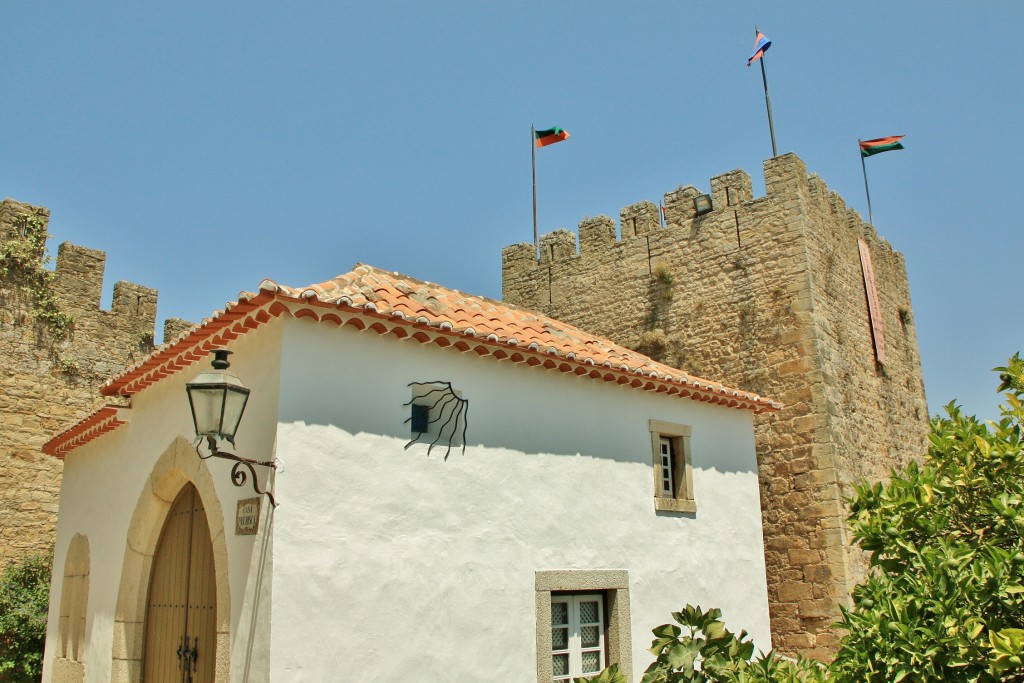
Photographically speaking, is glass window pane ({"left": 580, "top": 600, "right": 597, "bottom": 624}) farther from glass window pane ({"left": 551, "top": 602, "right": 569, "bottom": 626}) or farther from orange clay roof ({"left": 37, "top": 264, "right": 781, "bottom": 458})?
orange clay roof ({"left": 37, "top": 264, "right": 781, "bottom": 458})

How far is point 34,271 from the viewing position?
1354 centimetres

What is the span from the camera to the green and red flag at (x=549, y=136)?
55.5 feet

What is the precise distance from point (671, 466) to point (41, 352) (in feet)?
33.1

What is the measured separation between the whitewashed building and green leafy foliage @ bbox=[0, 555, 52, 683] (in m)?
1.66

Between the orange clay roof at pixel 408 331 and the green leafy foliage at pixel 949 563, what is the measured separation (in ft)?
11.1

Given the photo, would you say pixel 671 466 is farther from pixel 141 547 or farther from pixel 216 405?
pixel 141 547

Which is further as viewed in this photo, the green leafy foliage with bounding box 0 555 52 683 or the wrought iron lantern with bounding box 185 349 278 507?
the green leafy foliage with bounding box 0 555 52 683

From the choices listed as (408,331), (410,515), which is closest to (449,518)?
(410,515)

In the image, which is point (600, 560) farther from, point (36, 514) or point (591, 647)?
point (36, 514)

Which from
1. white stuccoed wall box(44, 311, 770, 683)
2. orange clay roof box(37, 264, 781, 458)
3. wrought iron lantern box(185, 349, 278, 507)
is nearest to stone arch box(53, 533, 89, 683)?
white stuccoed wall box(44, 311, 770, 683)

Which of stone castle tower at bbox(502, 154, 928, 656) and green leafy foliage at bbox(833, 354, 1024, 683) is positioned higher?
stone castle tower at bbox(502, 154, 928, 656)

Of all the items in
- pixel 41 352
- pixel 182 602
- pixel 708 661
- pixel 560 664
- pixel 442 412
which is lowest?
pixel 560 664

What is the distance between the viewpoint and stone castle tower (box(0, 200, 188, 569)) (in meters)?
12.8

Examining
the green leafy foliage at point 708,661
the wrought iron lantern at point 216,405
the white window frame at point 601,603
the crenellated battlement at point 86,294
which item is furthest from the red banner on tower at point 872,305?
the crenellated battlement at point 86,294
